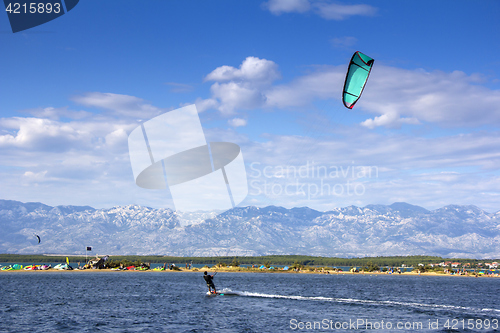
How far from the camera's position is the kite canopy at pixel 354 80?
2662 cm

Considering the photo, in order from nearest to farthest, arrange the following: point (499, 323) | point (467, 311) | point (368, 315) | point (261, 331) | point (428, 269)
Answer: point (261, 331)
point (499, 323)
point (368, 315)
point (467, 311)
point (428, 269)

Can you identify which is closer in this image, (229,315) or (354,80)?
(354,80)

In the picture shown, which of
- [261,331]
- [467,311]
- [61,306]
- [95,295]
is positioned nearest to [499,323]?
[467,311]

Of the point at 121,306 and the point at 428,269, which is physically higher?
the point at 121,306

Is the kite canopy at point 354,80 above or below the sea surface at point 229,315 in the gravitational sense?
above

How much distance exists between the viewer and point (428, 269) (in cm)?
14325

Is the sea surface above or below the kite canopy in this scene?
below

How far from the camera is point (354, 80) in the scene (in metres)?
27.4

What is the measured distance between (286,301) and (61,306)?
72.5 ft

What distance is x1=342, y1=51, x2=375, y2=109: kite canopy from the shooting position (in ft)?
87.4

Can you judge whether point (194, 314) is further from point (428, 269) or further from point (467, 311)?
point (428, 269)

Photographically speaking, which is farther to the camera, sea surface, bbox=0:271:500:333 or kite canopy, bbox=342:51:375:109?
sea surface, bbox=0:271:500:333

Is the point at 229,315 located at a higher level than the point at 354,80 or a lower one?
lower

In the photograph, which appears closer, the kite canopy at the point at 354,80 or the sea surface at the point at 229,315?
the kite canopy at the point at 354,80
